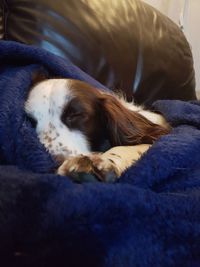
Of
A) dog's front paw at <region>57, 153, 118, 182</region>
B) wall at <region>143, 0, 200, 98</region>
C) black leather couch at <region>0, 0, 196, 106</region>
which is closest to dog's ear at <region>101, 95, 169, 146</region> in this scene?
dog's front paw at <region>57, 153, 118, 182</region>

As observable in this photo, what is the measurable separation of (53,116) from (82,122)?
0.08 meters

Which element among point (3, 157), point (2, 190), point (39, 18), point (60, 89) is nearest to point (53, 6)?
point (39, 18)

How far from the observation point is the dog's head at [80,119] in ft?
3.85

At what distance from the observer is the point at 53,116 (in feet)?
3.97

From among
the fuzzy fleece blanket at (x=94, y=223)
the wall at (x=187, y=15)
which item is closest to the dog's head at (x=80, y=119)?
the fuzzy fleece blanket at (x=94, y=223)

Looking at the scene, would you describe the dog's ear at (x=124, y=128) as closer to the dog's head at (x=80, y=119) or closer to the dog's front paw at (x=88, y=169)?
the dog's head at (x=80, y=119)

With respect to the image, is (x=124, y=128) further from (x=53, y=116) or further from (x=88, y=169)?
(x=88, y=169)

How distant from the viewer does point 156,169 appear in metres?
0.88

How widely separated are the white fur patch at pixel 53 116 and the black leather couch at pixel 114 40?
388mm

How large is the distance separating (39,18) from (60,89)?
1.62ft

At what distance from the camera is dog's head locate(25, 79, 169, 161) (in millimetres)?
1175

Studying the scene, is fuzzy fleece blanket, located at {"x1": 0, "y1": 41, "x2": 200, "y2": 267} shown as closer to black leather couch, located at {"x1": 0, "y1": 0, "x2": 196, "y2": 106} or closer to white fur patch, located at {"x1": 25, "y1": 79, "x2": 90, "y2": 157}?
white fur patch, located at {"x1": 25, "y1": 79, "x2": 90, "y2": 157}

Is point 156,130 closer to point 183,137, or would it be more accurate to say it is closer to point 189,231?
point 183,137

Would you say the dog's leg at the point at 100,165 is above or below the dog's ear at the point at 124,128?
above
